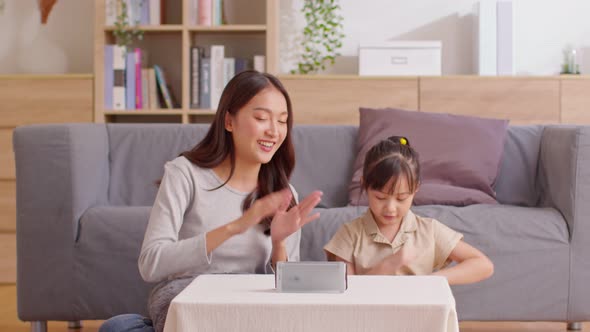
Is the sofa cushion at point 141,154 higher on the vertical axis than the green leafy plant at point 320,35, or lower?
lower

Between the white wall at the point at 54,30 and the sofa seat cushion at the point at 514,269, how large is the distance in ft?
8.53

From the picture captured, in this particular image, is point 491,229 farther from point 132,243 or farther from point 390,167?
point 132,243

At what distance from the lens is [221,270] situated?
1.85 meters

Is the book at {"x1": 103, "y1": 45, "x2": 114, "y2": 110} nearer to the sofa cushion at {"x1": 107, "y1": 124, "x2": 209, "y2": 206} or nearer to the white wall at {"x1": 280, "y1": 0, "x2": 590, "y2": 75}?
the white wall at {"x1": 280, "y1": 0, "x2": 590, "y2": 75}

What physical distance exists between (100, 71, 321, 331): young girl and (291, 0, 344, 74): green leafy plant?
7.85 feet

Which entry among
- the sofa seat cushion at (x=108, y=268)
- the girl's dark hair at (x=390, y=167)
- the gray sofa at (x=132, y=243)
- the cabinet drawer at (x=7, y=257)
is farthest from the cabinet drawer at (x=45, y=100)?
the girl's dark hair at (x=390, y=167)

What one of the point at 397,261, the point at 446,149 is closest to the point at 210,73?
the point at 446,149

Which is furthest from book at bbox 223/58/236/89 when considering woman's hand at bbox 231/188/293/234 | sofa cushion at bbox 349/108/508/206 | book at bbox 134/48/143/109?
woman's hand at bbox 231/188/293/234

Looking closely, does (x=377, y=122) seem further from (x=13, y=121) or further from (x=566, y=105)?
(x=13, y=121)

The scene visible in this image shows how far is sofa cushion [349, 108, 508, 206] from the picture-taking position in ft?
9.33

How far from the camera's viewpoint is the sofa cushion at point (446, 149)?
9.33 feet

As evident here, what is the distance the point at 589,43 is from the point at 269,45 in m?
1.69

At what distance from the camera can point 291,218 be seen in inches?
63.6

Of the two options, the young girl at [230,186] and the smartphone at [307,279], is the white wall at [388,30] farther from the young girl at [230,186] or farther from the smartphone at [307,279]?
the smartphone at [307,279]
